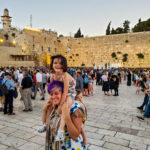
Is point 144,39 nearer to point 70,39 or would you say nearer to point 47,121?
point 70,39

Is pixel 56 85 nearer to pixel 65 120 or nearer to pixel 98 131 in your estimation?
pixel 65 120

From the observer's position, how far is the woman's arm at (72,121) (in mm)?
1359

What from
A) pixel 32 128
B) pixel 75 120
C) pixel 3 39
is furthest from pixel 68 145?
pixel 3 39

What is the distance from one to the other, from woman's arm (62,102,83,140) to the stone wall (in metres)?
28.1

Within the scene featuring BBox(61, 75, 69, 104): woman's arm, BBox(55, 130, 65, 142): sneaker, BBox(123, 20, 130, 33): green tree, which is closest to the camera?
BBox(55, 130, 65, 142): sneaker

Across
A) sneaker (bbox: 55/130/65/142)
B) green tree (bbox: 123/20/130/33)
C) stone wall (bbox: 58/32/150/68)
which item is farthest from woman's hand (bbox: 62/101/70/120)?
green tree (bbox: 123/20/130/33)

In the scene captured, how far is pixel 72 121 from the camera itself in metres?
1.39

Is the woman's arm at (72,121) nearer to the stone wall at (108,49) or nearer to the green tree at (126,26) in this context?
the stone wall at (108,49)

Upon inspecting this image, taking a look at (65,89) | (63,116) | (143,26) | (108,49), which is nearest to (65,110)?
(63,116)

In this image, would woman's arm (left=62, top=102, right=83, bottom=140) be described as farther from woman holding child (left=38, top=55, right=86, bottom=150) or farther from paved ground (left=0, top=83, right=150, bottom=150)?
paved ground (left=0, top=83, right=150, bottom=150)

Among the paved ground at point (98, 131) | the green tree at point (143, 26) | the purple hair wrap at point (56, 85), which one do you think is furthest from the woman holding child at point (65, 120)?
the green tree at point (143, 26)

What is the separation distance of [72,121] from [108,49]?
97.6 ft

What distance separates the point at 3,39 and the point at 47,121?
1080 inches

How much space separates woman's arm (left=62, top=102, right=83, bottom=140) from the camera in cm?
136
